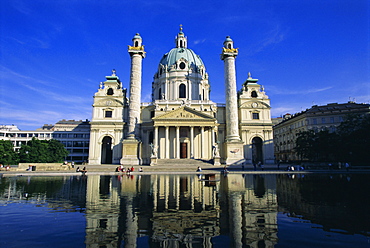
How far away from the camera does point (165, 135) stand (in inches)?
1975

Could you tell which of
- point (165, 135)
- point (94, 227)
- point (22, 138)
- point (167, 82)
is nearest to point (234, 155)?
point (165, 135)

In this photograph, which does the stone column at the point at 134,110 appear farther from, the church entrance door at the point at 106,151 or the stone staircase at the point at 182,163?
the church entrance door at the point at 106,151

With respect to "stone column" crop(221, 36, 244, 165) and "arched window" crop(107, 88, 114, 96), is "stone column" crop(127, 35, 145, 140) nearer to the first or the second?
"arched window" crop(107, 88, 114, 96)

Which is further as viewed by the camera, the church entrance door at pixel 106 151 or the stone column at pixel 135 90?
the church entrance door at pixel 106 151

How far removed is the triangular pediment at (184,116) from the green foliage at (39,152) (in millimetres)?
22465

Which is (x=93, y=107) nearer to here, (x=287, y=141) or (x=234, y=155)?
(x=234, y=155)

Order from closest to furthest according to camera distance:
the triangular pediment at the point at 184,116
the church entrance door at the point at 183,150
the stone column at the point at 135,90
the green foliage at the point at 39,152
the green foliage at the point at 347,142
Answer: the green foliage at the point at 347,142, the green foliage at the point at 39,152, the stone column at the point at 135,90, the triangular pediment at the point at 184,116, the church entrance door at the point at 183,150

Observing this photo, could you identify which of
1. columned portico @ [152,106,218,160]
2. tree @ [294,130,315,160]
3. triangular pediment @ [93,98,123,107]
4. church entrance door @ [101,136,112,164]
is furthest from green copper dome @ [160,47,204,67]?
tree @ [294,130,315,160]

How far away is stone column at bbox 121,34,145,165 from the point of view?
147 feet

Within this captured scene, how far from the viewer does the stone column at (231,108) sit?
45312 millimetres

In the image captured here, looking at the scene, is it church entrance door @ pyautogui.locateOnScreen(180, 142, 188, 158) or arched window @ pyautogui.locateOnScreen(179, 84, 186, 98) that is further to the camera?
arched window @ pyautogui.locateOnScreen(179, 84, 186, 98)

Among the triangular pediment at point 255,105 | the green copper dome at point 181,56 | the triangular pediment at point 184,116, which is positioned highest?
the green copper dome at point 181,56

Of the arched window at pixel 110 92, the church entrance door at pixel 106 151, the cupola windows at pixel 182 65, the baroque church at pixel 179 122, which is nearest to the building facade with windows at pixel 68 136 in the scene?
the church entrance door at pixel 106 151

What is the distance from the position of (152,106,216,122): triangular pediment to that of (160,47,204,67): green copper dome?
17694 millimetres
